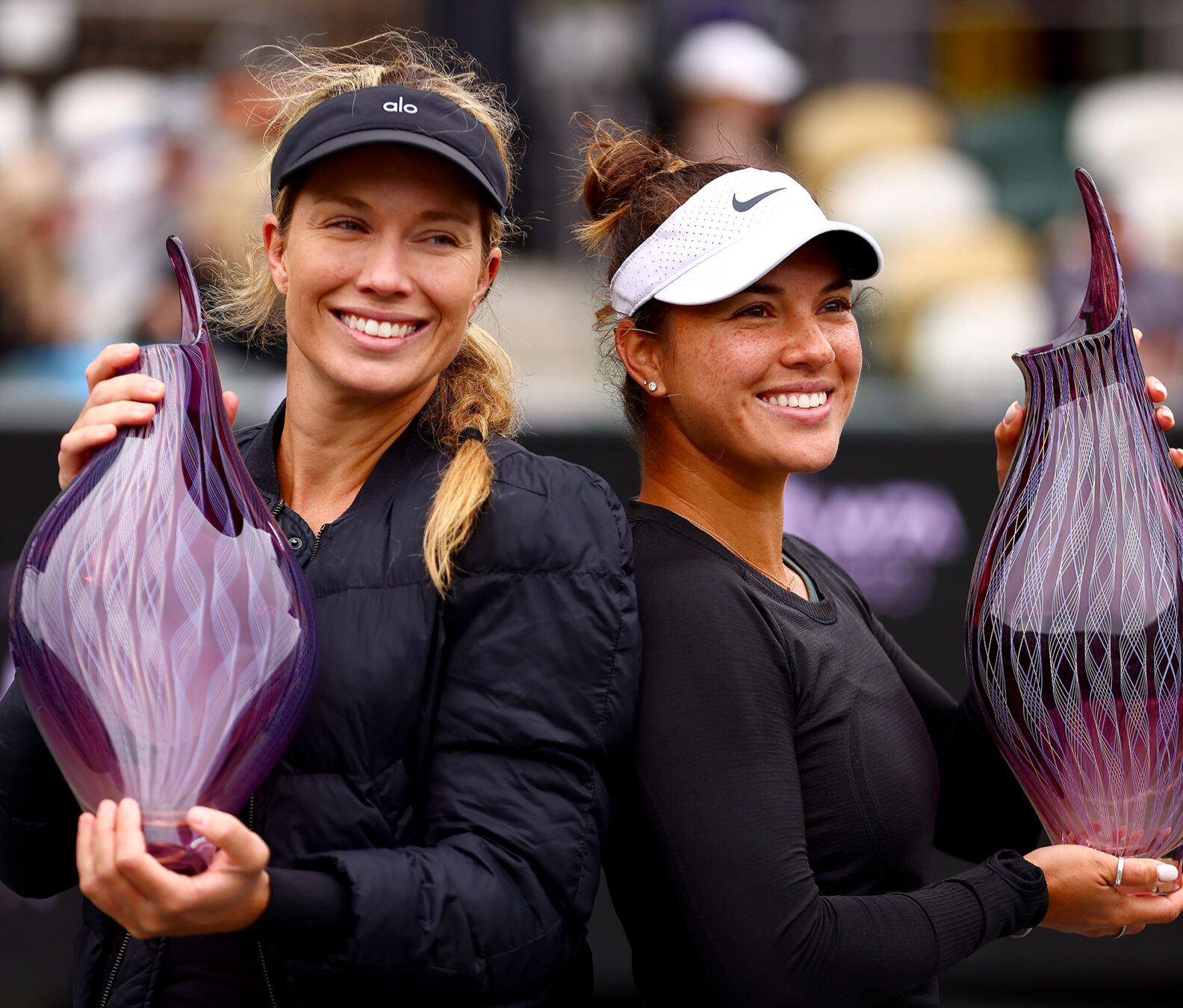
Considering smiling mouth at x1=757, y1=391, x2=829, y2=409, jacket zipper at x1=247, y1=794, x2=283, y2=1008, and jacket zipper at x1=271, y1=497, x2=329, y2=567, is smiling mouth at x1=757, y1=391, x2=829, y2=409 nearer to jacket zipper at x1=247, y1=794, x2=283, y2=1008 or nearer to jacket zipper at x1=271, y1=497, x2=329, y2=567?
jacket zipper at x1=271, y1=497, x2=329, y2=567

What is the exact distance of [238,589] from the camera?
4.06 feet

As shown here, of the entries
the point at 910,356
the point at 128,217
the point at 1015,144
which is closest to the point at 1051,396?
the point at 910,356

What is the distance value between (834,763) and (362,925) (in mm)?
557

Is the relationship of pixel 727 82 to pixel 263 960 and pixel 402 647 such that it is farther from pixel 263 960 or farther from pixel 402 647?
pixel 263 960

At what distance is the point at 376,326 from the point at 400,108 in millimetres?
233

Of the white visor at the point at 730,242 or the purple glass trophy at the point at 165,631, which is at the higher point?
the white visor at the point at 730,242

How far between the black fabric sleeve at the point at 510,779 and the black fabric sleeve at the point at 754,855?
2.8 inches

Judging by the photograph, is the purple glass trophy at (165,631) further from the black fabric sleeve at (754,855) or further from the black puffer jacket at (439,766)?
the black fabric sleeve at (754,855)

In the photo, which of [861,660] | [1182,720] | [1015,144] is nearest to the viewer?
[1182,720]

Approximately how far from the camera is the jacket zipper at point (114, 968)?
138cm

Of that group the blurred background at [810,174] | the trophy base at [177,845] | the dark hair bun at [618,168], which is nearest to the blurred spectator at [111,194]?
the blurred background at [810,174]

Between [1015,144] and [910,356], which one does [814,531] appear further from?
[1015,144]

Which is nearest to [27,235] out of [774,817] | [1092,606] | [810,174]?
[810,174]

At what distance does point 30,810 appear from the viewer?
1.44 m
